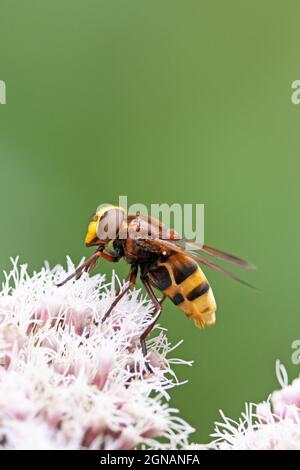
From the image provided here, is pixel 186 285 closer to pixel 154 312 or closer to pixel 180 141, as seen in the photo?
pixel 154 312

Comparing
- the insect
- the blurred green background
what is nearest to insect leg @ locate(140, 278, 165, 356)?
the insect

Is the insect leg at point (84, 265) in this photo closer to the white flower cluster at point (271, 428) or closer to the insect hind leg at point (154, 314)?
the insect hind leg at point (154, 314)

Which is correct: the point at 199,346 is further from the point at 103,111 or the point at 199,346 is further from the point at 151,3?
the point at 151,3

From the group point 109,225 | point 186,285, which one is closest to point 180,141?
point 109,225

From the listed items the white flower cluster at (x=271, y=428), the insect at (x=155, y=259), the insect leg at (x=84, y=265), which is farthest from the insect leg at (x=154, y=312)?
the white flower cluster at (x=271, y=428)

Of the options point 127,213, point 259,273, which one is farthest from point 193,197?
point 127,213

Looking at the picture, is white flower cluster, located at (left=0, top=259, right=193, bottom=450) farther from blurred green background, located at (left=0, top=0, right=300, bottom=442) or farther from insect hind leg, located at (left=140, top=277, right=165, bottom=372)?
blurred green background, located at (left=0, top=0, right=300, bottom=442)

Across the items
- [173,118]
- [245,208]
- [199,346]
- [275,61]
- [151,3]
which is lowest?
[199,346]
